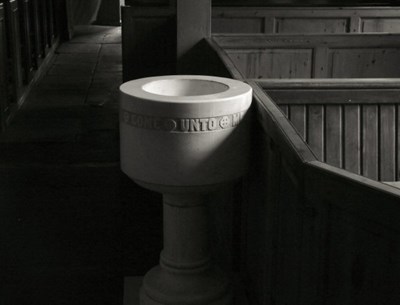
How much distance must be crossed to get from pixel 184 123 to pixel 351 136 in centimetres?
116

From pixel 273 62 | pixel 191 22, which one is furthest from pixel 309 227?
pixel 273 62

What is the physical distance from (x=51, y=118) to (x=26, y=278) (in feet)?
11.6

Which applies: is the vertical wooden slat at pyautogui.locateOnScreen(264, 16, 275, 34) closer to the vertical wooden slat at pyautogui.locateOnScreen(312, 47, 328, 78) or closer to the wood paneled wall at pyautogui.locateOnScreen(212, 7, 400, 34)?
the wood paneled wall at pyautogui.locateOnScreen(212, 7, 400, 34)

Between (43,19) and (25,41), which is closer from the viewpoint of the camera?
(25,41)

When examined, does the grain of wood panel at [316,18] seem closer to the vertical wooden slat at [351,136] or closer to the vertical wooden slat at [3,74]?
the vertical wooden slat at [3,74]

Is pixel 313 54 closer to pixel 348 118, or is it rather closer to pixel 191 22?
pixel 191 22

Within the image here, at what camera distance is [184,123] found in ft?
9.42

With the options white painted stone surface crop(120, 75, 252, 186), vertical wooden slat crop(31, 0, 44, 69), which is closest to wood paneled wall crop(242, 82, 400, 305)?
white painted stone surface crop(120, 75, 252, 186)

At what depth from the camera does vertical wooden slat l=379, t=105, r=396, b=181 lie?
3670 millimetres

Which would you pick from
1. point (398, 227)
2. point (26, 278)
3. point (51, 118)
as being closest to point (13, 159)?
point (51, 118)

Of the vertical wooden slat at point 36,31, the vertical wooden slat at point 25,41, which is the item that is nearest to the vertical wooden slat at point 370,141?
the vertical wooden slat at point 25,41

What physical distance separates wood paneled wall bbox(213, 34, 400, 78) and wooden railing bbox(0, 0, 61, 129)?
2478mm

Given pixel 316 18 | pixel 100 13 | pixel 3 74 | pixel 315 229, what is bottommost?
pixel 100 13

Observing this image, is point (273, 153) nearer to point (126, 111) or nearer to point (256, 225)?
point (256, 225)
